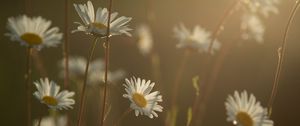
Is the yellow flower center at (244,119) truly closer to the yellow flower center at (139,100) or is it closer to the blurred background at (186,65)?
the yellow flower center at (139,100)

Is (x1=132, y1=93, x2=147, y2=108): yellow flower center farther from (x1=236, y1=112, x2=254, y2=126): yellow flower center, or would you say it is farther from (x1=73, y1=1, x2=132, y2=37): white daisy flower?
(x1=236, y1=112, x2=254, y2=126): yellow flower center

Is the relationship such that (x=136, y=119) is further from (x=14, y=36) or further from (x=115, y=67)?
(x=14, y=36)

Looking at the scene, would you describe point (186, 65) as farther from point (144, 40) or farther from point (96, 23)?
point (96, 23)

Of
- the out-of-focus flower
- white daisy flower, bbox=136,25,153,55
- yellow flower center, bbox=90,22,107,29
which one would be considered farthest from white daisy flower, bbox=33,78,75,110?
white daisy flower, bbox=136,25,153,55

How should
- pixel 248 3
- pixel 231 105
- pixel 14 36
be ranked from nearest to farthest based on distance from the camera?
pixel 231 105
pixel 14 36
pixel 248 3

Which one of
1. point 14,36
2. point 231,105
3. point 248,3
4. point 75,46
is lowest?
point 231,105

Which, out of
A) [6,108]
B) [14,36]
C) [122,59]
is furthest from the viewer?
[122,59]

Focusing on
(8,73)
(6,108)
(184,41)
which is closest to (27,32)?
(184,41)
